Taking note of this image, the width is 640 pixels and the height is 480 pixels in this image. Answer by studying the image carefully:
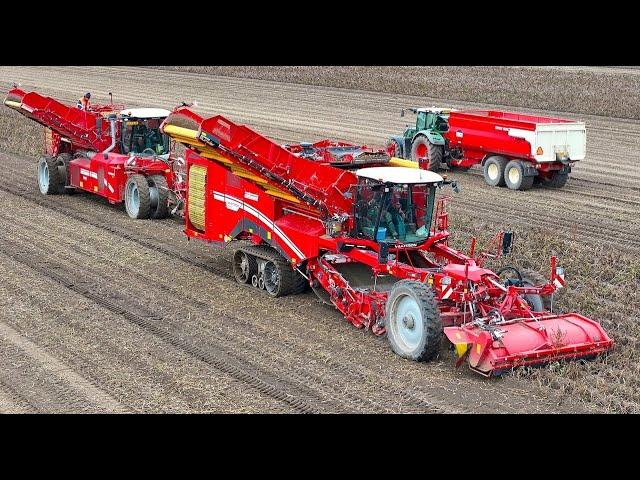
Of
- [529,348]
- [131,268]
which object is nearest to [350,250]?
[529,348]

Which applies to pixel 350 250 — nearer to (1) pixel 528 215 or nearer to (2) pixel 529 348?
(2) pixel 529 348

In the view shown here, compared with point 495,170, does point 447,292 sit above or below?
above

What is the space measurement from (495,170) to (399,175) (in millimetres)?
11275

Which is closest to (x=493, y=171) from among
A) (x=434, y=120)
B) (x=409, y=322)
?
(x=434, y=120)

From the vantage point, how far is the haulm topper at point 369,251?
11266mm

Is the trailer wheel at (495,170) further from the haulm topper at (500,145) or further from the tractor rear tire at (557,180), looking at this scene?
the tractor rear tire at (557,180)

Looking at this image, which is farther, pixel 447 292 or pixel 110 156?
pixel 110 156

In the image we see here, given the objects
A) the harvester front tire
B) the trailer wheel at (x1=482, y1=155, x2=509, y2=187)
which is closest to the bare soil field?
the trailer wheel at (x1=482, y1=155, x2=509, y2=187)

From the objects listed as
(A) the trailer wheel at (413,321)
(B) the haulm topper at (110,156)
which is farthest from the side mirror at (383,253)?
(B) the haulm topper at (110,156)

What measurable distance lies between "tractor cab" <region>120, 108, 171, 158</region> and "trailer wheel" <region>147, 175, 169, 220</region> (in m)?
0.74

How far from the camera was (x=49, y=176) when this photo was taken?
21.1m

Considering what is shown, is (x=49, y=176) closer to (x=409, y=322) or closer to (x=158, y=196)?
(x=158, y=196)

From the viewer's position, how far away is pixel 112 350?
11.8 meters

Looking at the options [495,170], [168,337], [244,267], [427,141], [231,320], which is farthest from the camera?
[427,141]
